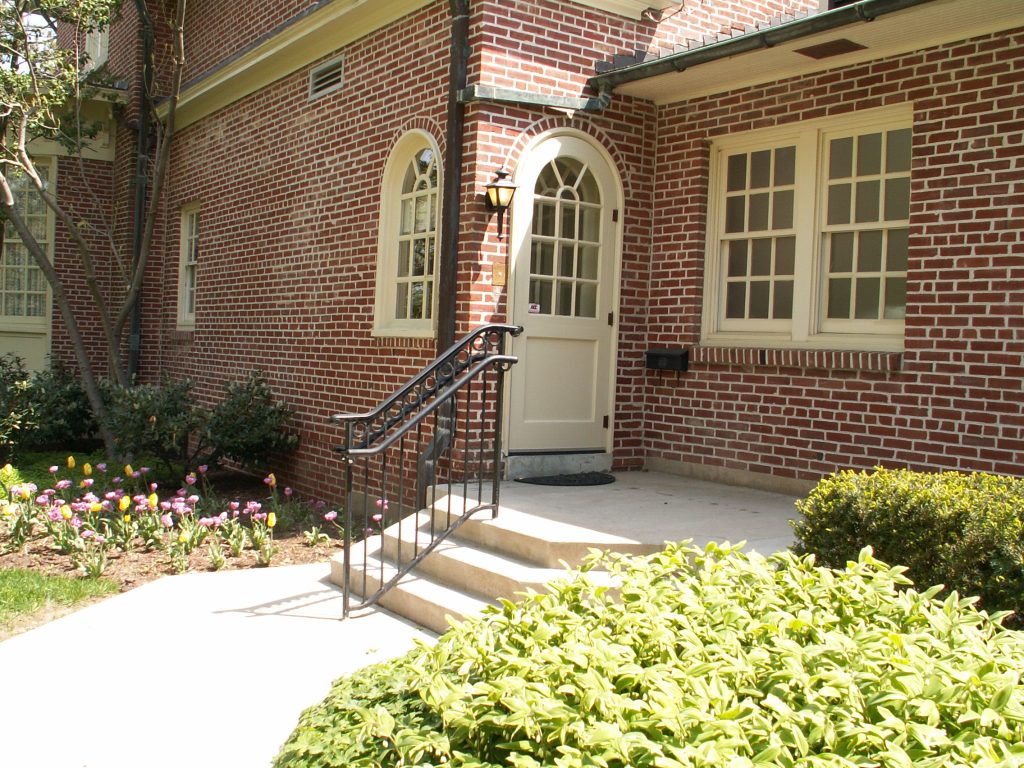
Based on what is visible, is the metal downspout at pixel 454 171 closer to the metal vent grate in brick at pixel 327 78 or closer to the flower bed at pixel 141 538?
the flower bed at pixel 141 538

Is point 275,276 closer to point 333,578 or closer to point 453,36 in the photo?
point 453,36

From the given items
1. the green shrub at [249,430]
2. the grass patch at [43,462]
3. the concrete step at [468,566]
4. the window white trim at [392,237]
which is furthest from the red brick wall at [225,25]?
the concrete step at [468,566]

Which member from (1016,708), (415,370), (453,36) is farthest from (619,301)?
(1016,708)

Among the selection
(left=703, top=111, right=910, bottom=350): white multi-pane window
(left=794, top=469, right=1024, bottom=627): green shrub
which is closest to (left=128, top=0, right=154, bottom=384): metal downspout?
(left=703, top=111, right=910, bottom=350): white multi-pane window

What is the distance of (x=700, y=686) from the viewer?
211 cm

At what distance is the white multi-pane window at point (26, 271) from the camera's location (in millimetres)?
14312

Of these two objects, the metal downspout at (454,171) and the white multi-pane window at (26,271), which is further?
the white multi-pane window at (26,271)

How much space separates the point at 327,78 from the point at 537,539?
18.7 feet

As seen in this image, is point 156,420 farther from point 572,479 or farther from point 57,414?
point 572,479

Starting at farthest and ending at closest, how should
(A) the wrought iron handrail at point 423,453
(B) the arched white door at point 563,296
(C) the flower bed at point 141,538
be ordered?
(B) the arched white door at point 563,296 → (C) the flower bed at point 141,538 → (A) the wrought iron handrail at point 423,453

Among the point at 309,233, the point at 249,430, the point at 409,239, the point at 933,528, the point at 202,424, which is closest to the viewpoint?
the point at 933,528

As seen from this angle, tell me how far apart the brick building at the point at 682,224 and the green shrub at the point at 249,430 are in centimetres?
24

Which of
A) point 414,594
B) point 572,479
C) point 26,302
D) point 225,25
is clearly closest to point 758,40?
point 572,479

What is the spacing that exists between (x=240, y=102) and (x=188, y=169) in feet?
5.72
